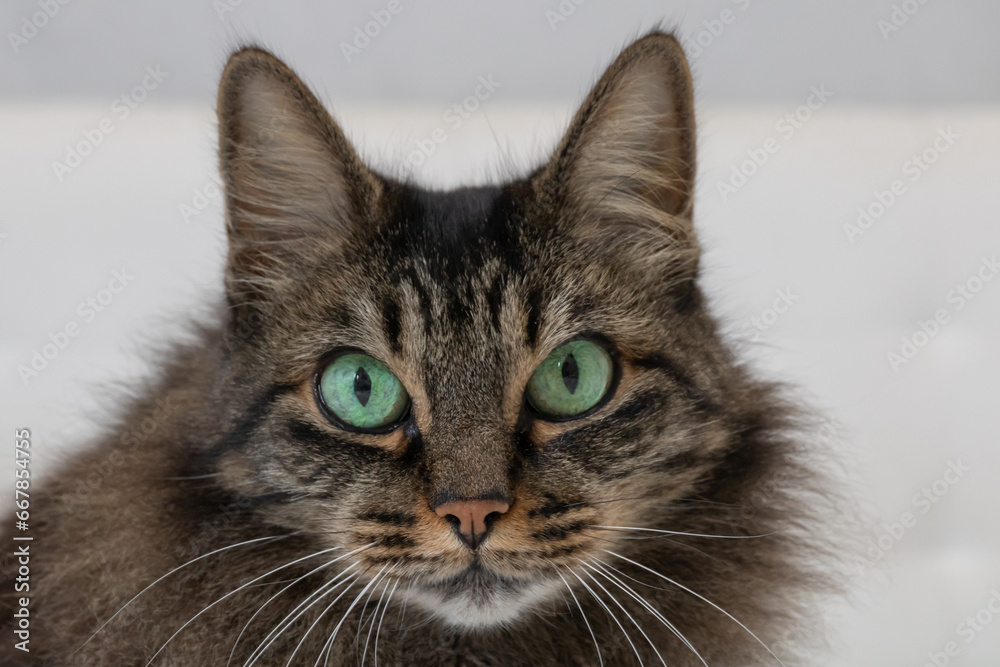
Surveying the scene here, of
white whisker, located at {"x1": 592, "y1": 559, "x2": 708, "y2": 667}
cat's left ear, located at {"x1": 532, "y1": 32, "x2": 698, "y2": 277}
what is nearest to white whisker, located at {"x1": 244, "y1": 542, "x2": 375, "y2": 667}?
white whisker, located at {"x1": 592, "y1": 559, "x2": 708, "y2": 667}

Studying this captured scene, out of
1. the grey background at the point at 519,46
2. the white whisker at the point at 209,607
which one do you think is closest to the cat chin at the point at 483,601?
the white whisker at the point at 209,607

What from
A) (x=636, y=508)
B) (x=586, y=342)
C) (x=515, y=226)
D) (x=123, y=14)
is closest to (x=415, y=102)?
(x=123, y=14)

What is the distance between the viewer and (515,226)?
70.0 inches

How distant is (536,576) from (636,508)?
25 centimetres

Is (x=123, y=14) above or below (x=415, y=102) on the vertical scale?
above

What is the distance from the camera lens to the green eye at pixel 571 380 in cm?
166

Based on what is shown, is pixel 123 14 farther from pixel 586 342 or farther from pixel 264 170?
pixel 586 342

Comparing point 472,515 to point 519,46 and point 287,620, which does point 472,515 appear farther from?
point 519,46

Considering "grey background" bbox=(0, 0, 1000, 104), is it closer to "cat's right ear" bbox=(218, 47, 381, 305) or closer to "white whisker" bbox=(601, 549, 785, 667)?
"cat's right ear" bbox=(218, 47, 381, 305)

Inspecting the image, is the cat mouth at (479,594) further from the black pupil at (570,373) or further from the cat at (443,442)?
the black pupil at (570,373)

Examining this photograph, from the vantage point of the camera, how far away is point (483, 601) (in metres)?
1.54

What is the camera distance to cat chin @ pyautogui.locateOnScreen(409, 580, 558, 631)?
5.05ft

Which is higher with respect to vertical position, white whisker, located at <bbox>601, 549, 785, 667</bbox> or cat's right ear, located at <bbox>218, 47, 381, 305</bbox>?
cat's right ear, located at <bbox>218, 47, 381, 305</bbox>

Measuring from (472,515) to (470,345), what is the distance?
0.31 metres
